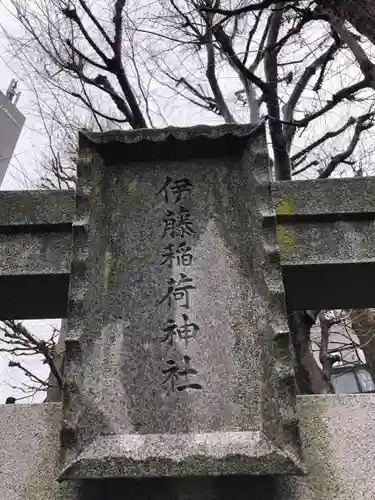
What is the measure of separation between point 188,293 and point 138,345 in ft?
1.16

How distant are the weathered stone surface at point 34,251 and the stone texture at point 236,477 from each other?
2.31ft

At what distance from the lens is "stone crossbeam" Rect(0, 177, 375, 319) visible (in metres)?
2.65

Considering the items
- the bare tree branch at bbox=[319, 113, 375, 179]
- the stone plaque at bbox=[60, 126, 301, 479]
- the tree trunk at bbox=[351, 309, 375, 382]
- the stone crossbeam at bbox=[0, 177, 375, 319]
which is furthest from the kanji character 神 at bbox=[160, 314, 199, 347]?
the tree trunk at bbox=[351, 309, 375, 382]

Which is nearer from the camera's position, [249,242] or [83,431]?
[83,431]

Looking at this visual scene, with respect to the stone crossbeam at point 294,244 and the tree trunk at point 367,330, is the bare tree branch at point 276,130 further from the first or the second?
the tree trunk at point 367,330

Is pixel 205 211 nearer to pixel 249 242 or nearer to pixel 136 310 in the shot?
pixel 249 242

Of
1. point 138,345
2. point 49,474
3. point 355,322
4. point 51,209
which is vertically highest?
point 355,322

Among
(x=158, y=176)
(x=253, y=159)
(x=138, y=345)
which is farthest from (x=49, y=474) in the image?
(x=253, y=159)

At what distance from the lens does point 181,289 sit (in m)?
2.32

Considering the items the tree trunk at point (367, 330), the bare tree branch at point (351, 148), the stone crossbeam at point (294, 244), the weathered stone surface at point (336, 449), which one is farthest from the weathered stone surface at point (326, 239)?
the tree trunk at point (367, 330)

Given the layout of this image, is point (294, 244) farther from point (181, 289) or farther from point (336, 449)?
point (336, 449)

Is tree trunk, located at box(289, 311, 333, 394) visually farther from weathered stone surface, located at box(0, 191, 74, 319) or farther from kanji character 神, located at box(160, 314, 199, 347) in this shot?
kanji character 神, located at box(160, 314, 199, 347)

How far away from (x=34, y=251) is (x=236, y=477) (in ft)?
5.49

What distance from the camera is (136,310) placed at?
89.5 inches
